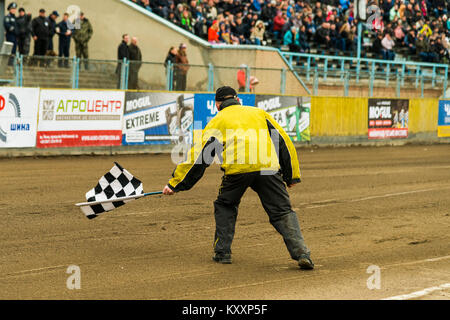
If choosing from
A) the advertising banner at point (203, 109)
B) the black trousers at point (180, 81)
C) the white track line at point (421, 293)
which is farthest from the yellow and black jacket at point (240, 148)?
the advertising banner at point (203, 109)

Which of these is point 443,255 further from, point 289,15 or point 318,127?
point 289,15

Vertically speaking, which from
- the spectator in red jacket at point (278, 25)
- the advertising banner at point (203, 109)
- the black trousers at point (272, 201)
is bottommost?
the black trousers at point (272, 201)

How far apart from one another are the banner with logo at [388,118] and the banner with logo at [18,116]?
12.7 m

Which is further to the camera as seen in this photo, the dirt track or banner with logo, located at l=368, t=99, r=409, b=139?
banner with logo, located at l=368, t=99, r=409, b=139

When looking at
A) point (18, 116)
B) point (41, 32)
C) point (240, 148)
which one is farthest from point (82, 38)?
point (240, 148)

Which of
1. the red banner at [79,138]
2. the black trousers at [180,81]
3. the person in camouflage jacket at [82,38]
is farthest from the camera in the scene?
the person in camouflage jacket at [82,38]

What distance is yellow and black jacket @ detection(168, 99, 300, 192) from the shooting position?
304 inches

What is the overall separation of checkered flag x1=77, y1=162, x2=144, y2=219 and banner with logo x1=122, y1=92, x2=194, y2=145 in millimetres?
11907

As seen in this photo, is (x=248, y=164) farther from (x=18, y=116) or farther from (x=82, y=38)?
(x=82, y=38)

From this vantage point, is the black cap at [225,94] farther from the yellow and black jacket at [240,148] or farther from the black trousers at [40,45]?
the black trousers at [40,45]

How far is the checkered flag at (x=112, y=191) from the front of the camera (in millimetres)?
8305

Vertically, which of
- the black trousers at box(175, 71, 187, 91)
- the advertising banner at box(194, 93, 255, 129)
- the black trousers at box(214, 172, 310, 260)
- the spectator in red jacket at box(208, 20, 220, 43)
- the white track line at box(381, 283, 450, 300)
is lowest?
the white track line at box(381, 283, 450, 300)

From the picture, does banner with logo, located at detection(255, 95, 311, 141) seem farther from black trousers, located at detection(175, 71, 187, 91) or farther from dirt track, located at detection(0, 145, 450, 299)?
dirt track, located at detection(0, 145, 450, 299)

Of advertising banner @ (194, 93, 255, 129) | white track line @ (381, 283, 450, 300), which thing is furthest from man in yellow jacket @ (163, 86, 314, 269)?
advertising banner @ (194, 93, 255, 129)
